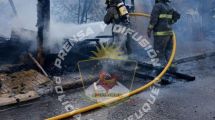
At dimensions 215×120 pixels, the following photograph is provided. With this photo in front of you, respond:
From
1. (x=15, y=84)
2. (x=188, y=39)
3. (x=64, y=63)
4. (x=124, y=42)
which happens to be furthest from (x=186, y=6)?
(x=15, y=84)

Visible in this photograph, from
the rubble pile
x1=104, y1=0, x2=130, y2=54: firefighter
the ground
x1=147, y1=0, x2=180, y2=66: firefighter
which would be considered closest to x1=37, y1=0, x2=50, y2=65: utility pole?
the rubble pile

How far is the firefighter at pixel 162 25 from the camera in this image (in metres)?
8.52

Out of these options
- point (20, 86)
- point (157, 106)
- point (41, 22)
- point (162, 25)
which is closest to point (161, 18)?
point (162, 25)

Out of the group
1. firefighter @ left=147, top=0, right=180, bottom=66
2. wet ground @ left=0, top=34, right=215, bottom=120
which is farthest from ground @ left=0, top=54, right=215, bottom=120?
firefighter @ left=147, top=0, right=180, bottom=66

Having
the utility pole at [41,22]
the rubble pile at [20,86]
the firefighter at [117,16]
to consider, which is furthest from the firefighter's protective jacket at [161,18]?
the rubble pile at [20,86]

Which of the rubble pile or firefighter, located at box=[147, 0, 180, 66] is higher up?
firefighter, located at box=[147, 0, 180, 66]

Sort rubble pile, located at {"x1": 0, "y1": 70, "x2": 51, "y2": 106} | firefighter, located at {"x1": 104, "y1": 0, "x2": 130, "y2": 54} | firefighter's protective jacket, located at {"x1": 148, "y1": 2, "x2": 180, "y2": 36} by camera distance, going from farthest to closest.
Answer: firefighter, located at {"x1": 104, "y1": 0, "x2": 130, "y2": 54} < firefighter's protective jacket, located at {"x1": 148, "y1": 2, "x2": 180, "y2": 36} < rubble pile, located at {"x1": 0, "y1": 70, "x2": 51, "y2": 106}

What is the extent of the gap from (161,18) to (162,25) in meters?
0.19

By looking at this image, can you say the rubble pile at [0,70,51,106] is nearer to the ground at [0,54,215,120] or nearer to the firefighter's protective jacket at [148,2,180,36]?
the ground at [0,54,215,120]

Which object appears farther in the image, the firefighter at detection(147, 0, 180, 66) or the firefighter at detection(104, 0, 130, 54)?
the firefighter at detection(104, 0, 130, 54)

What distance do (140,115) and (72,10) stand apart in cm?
855

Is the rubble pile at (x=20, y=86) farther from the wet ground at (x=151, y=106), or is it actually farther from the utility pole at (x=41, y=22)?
the utility pole at (x=41, y=22)

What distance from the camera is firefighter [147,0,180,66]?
8523 mm

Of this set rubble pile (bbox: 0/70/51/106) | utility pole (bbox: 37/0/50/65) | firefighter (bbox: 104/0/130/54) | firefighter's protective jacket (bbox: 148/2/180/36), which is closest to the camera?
rubble pile (bbox: 0/70/51/106)
